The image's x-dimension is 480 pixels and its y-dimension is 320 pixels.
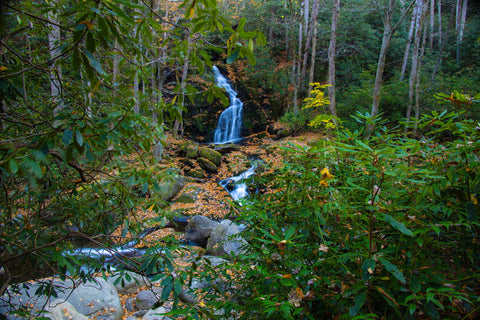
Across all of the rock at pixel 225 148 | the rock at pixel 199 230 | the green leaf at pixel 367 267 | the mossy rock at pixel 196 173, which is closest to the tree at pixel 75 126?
the green leaf at pixel 367 267

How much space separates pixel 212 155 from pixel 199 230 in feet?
16.4

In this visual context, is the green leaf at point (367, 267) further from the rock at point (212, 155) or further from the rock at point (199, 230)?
the rock at point (212, 155)

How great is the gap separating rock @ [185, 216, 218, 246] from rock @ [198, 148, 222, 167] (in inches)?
177

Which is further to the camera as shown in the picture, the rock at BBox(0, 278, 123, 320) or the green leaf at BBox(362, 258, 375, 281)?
the rock at BBox(0, 278, 123, 320)

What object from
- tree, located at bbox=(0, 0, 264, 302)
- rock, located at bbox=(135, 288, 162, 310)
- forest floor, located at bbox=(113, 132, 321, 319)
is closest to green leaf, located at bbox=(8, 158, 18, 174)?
tree, located at bbox=(0, 0, 264, 302)

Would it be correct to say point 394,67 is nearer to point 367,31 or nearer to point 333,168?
point 367,31

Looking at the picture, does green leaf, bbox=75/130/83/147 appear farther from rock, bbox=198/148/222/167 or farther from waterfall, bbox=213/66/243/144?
waterfall, bbox=213/66/243/144

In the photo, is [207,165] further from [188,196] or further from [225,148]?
[188,196]

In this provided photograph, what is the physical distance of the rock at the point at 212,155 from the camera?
430 inches

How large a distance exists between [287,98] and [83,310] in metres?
15.5

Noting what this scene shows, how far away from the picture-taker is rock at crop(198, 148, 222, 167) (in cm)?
1093

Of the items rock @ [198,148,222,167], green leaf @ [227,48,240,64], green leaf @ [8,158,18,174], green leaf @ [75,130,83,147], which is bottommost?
rock @ [198,148,222,167]

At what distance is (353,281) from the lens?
977 mm

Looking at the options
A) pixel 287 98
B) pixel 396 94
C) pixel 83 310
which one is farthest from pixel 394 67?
pixel 83 310
